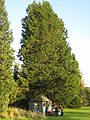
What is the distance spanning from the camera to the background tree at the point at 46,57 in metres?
65.1

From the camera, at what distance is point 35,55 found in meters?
65.6

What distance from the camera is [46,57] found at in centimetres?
6594

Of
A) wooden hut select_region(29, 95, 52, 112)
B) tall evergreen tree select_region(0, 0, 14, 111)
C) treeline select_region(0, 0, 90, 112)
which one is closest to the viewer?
tall evergreen tree select_region(0, 0, 14, 111)

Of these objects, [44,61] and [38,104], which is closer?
[38,104]

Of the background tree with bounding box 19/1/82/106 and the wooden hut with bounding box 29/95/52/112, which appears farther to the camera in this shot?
the background tree with bounding box 19/1/82/106

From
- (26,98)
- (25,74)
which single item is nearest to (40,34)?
(25,74)

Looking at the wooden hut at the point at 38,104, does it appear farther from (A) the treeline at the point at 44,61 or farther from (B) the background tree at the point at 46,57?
(B) the background tree at the point at 46,57

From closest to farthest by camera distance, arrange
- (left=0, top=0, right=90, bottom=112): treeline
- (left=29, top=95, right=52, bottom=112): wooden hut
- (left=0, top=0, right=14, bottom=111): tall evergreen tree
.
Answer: (left=0, top=0, right=14, bottom=111): tall evergreen tree → (left=29, top=95, right=52, bottom=112): wooden hut → (left=0, top=0, right=90, bottom=112): treeline

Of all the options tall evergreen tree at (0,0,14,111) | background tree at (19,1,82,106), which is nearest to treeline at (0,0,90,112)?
background tree at (19,1,82,106)

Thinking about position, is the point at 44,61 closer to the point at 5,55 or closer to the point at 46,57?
the point at 46,57

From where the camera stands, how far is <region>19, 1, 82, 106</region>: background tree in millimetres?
65062

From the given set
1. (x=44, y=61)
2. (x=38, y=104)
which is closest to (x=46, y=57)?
(x=44, y=61)

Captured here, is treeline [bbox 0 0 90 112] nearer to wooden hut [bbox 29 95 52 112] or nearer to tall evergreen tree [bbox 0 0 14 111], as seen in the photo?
wooden hut [bbox 29 95 52 112]

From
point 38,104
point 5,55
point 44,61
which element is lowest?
point 38,104
